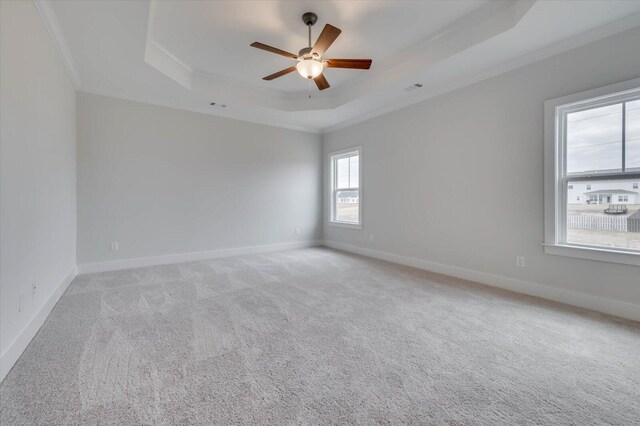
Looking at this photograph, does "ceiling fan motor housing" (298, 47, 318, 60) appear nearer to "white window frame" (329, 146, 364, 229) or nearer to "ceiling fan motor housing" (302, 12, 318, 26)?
"ceiling fan motor housing" (302, 12, 318, 26)

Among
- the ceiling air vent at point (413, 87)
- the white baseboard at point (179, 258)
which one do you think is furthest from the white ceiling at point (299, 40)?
the white baseboard at point (179, 258)

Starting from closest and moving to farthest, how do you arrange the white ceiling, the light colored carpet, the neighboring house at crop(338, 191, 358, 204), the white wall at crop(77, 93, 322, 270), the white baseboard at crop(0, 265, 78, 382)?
the light colored carpet → the white baseboard at crop(0, 265, 78, 382) → the white ceiling → the white wall at crop(77, 93, 322, 270) → the neighboring house at crop(338, 191, 358, 204)

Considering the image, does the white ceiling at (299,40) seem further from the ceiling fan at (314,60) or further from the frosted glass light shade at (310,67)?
the frosted glass light shade at (310,67)

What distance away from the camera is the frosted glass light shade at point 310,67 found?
2.82m

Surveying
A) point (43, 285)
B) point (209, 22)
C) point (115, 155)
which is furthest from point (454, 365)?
point (115, 155)

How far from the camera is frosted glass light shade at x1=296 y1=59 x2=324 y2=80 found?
2816 mm

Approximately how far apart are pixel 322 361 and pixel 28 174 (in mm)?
2653

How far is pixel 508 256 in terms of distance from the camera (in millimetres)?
3475

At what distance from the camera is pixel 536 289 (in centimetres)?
322

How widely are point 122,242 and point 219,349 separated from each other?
330cm

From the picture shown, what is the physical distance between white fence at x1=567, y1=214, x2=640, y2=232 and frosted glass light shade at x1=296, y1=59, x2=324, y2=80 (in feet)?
10.2

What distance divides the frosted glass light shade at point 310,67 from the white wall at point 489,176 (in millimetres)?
2224

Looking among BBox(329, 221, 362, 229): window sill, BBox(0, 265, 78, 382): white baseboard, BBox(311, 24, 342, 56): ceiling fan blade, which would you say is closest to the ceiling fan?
BBox(311, 24, 342, 56): ceiling fan blade

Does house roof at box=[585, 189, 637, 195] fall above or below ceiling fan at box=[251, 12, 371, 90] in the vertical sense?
below
